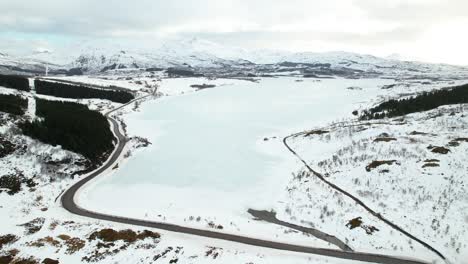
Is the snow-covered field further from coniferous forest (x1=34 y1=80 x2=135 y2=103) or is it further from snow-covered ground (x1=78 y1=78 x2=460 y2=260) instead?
coniferous forest (x1=34 y1=80 x2=135 y2=103)

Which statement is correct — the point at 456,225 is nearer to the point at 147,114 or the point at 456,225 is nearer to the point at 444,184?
the point at 444,184

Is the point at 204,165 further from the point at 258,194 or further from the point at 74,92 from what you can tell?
the point at 74,92

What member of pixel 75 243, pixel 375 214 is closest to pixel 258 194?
pixel 375 214

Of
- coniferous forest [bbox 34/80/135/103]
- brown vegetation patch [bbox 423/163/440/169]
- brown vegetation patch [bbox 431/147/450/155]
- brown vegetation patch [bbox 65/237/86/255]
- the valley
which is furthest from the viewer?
coniferous forest [bbox 34/80/135/103]

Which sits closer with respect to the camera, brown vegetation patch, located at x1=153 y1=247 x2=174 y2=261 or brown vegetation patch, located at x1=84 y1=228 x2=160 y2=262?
brown vegetation patch, located at x1=153 y1=247 x2=174 y2=261

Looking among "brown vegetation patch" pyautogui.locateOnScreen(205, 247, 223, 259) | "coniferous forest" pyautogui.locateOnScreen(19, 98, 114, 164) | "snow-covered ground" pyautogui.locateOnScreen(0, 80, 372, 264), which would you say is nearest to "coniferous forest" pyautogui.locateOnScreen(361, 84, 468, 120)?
"coniferous forest" pyautogui.locateOnScreen(19, 98, 114, 164)

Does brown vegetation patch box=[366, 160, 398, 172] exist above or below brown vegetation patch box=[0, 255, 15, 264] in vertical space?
above

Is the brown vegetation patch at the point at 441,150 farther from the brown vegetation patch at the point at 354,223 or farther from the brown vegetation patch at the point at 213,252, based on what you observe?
the brown vegetation patch at the point at 213,252

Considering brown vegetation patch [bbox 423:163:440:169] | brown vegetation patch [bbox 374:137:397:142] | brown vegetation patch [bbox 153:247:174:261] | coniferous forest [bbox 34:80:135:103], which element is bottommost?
brown vegetation patch [bbox 153:247:174:261]
